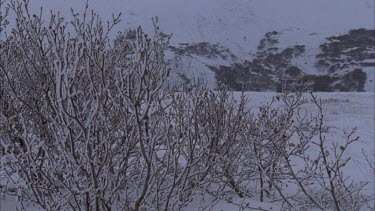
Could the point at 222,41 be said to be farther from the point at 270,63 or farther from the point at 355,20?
the point at 355,20

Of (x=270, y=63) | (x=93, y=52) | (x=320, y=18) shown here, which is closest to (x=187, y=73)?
(x=270, y=63)

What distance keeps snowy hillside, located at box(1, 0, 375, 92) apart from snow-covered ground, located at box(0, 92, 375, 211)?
9.51 meters

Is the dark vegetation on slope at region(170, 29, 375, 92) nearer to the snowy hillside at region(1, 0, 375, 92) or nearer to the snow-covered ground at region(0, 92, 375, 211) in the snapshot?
the snowy hillside at region(1, 0, 375, 92)

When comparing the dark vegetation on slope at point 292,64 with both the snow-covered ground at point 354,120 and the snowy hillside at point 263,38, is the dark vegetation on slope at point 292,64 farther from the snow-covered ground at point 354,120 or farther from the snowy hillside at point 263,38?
the snow-covered ground at point 354,120

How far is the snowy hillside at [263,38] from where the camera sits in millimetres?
33719

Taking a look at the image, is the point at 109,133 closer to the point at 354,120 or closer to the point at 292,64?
the point at 354,120

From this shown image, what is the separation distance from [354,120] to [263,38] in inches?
1018

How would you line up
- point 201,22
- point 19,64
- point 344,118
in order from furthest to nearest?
point 201,22 < point 344,118 < point 19,64

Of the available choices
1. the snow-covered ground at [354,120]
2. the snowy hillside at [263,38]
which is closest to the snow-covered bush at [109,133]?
the snow-covered ground at [354,120]

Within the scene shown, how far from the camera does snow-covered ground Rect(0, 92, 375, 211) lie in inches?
455

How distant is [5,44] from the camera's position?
6.48m

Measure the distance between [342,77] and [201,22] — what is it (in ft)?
52.3

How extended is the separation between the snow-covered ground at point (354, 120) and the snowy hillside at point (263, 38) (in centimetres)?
951

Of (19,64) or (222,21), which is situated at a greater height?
(222,21)
